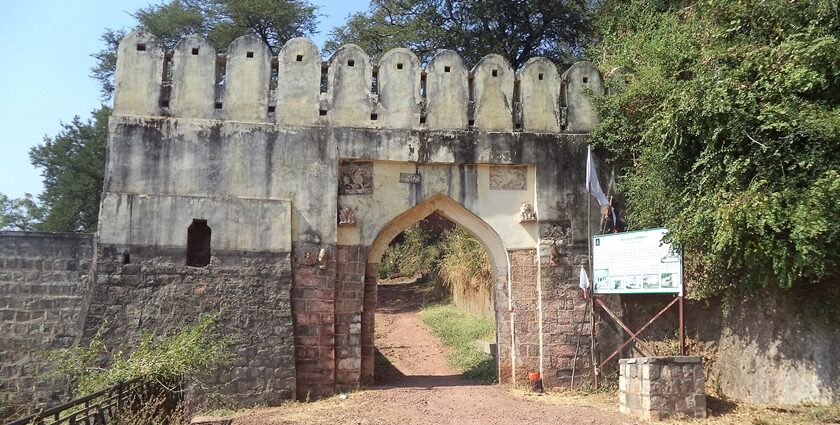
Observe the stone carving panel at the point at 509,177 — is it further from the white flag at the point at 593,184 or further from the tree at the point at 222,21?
the tree at the point at 222,21

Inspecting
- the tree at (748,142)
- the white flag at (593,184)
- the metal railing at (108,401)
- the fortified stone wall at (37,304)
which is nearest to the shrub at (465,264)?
the white flag at (593,184)

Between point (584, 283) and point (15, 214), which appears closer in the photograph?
point (584, 283)

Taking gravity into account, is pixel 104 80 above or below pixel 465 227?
above

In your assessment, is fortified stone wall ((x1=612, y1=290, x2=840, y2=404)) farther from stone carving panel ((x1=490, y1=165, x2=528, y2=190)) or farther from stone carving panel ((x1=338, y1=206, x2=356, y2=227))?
stone carving panel ((x1=338, y1=206, x2=356, y2=227))

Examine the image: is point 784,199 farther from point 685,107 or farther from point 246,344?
point 246,344

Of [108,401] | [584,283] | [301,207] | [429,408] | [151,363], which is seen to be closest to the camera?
[108,401]

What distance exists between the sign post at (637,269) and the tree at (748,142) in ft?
1.01

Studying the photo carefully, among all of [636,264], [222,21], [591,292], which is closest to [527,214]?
[591,292]

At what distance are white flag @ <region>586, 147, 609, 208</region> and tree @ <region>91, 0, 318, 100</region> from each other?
1415 cm

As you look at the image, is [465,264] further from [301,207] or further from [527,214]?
[301,207]

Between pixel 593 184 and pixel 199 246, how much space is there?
558cm

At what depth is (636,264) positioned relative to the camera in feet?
27.3

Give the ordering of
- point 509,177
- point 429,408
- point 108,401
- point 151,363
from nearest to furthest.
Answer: point 108,401 < point 151,363 < point 429,408 < point 509,177

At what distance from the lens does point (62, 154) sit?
2156cm
